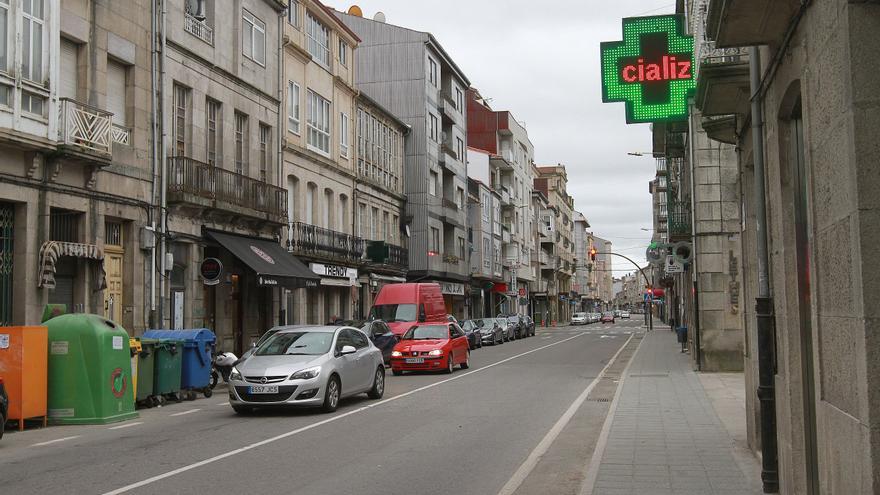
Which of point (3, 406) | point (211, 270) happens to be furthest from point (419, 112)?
point (3, 406)

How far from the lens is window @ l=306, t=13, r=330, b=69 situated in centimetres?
3419

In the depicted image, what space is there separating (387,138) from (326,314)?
12038 mm

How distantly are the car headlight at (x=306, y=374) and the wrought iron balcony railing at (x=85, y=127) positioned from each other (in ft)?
26.2

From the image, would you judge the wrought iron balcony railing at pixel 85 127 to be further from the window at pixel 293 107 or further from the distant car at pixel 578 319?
the distant car at pixel 578 319

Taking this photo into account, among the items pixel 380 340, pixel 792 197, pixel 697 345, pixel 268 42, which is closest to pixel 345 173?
pixel 268 42

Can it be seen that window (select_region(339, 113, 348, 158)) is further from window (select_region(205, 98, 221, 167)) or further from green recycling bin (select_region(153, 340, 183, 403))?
green recycling bin (select_region(153, 340, 183, 403))

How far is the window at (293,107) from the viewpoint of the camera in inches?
1248

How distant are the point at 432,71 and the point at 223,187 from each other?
27023mm

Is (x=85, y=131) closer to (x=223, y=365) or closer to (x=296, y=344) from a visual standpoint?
(x=223, y=365)

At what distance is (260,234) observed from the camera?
27922 mm

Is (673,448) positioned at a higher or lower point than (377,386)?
lower

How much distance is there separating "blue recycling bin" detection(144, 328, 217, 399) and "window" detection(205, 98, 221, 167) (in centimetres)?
945

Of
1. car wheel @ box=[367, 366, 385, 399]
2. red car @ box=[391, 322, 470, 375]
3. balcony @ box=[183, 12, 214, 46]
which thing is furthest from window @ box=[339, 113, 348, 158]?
car wheel @ box=[367, 366, 385, 399]

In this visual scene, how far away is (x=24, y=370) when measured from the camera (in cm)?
1265
